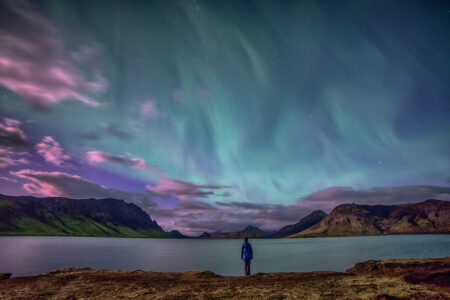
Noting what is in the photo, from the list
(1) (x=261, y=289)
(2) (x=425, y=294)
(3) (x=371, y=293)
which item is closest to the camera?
(2) (x=425, y=294)

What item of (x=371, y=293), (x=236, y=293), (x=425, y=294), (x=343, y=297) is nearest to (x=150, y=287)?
(x=236, y=293)

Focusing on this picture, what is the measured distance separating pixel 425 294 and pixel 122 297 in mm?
22112

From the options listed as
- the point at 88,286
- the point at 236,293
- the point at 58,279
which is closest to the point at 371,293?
the point at 236,293

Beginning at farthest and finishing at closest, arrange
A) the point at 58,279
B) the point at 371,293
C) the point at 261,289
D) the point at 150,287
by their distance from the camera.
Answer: the point at 58,279 < the point at 150,287 < the point at 261,289 < the point at 371,293

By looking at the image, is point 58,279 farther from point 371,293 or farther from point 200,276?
point 371,293

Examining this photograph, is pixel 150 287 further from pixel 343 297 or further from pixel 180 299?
pixel 343 297

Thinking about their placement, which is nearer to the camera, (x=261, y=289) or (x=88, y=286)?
Answer: (x=261, y=289)

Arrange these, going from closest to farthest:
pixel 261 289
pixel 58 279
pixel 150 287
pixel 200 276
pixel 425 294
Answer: pixel 425 294, pixel 261 289, pixel 150 287, pixel 58 279, pixel 200 276

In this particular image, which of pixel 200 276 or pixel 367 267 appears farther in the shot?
pixel 367 267

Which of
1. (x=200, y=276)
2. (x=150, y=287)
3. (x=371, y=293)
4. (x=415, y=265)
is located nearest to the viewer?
(x=371, y=293)

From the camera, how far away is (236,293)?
66.4 ft

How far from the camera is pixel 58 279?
28.7m

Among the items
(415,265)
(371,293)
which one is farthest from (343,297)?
(415,265)

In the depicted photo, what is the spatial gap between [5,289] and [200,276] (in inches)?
762
